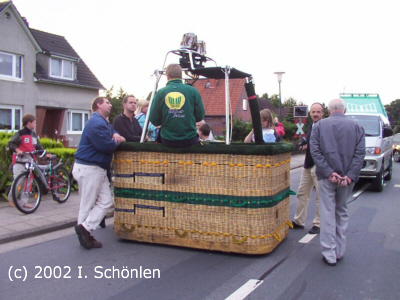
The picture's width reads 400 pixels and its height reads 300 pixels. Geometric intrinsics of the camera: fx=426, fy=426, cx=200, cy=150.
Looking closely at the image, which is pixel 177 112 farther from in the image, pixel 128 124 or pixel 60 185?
pixel 60 185

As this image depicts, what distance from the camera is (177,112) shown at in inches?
206

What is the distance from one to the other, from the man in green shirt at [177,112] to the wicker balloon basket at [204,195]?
163mm

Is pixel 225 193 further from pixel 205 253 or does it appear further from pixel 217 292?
pixel 217 292

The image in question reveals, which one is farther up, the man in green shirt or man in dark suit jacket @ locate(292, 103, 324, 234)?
the man in green shirt

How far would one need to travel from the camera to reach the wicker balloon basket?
5074 millimetres

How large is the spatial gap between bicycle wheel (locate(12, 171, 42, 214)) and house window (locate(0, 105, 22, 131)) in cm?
1894

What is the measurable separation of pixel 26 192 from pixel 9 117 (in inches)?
790

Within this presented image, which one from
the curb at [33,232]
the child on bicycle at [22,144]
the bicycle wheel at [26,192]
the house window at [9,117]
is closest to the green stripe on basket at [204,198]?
the curb at [33,232]

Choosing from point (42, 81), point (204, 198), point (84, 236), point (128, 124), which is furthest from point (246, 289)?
point (42, 81)

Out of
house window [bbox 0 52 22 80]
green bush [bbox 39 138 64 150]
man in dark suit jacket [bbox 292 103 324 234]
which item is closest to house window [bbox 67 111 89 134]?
house window [bbox 0 52 22 80]

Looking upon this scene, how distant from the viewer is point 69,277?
181 inches

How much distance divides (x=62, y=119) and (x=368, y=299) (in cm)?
2738

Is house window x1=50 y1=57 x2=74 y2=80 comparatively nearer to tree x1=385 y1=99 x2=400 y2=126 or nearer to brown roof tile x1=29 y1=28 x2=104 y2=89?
brown roof tile x1=29 y1=28 x2=104 y2=89

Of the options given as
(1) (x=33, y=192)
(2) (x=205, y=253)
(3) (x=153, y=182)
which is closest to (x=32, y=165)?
(1) (x=33, y=192)
